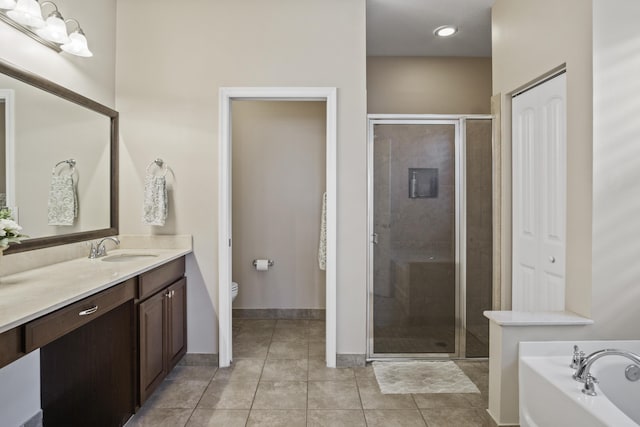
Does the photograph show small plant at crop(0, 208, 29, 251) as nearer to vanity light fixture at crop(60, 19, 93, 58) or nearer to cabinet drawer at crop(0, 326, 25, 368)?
cabinet drawer at crop(0, 326, 25, 368)

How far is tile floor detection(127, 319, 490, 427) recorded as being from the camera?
2.06m

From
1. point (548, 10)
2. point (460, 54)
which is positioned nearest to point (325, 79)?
point (548, 10)

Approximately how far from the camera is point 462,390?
2398mm

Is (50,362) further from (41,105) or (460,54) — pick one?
(460,54)

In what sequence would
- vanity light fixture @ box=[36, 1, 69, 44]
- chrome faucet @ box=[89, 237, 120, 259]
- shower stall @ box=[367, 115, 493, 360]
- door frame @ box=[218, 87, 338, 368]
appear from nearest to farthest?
vanity light fixture @ box=[36, 1, 69, 44] < chrome faucet @ box=[89, 237, 120, 259] < door frame @ box=[218, 87, 338, 368] < shower stall @ box=[367, 115, 493, 360]

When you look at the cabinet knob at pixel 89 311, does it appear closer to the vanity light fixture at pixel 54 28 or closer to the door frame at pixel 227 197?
the door frame at pixel 227 197

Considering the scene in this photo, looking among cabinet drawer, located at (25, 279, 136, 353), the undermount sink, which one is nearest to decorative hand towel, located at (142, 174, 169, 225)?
the undermount sink

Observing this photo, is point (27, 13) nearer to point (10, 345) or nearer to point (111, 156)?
point (111, 156)

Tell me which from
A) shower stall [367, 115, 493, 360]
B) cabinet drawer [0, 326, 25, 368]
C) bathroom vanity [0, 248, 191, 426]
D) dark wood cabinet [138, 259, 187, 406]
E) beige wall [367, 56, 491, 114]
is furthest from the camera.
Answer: beige wall [367, 56, 491, 114]

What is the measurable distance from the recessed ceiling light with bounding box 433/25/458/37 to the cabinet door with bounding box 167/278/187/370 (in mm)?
3053

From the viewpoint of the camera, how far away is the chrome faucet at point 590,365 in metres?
1.42

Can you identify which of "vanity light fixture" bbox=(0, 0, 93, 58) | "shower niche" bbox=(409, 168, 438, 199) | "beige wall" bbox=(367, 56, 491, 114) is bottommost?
"shower niche" bbox=(409, 168, 438, 199)

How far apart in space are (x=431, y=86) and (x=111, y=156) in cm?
308

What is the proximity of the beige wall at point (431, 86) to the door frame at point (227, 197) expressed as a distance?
118cm
